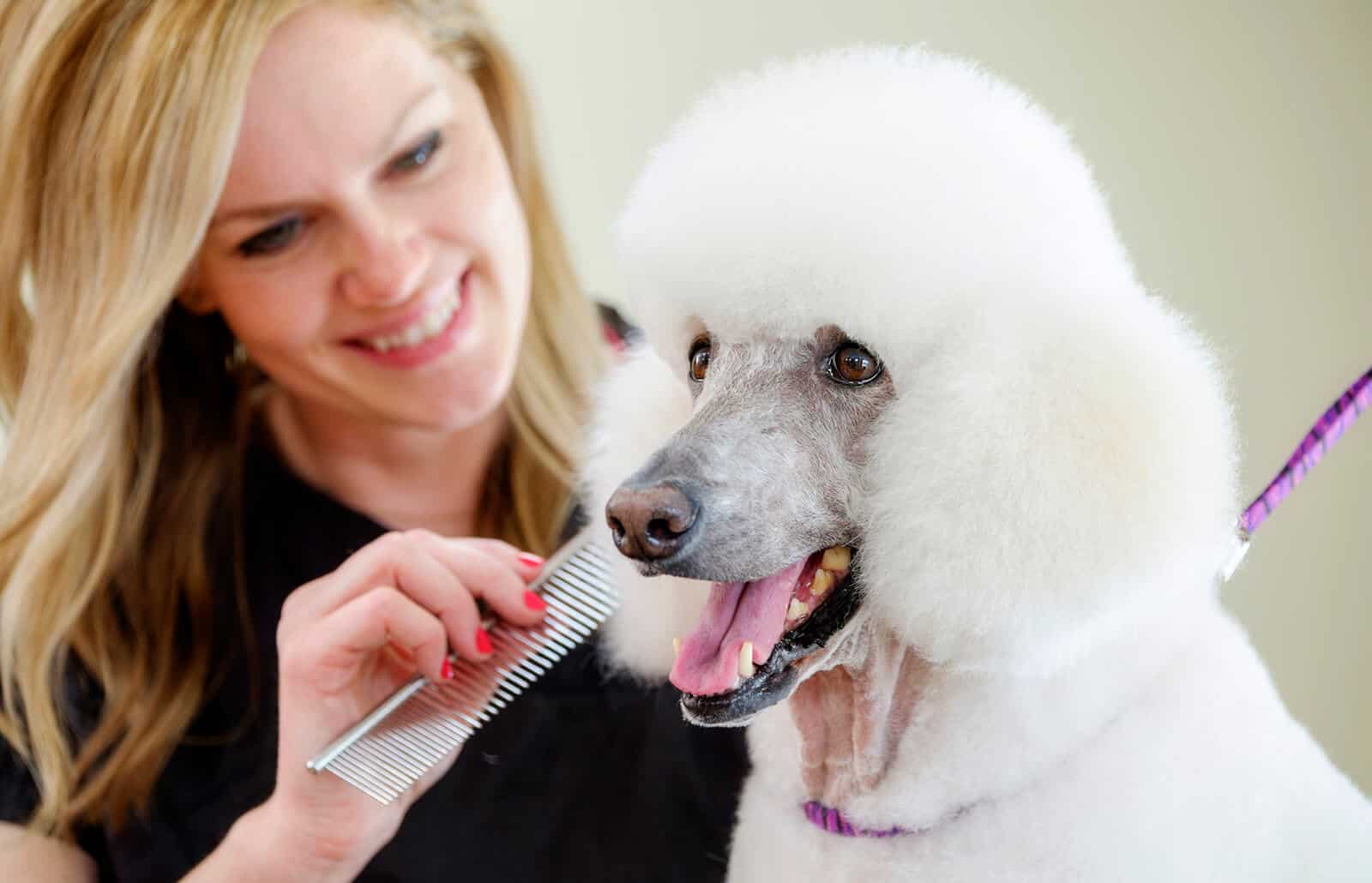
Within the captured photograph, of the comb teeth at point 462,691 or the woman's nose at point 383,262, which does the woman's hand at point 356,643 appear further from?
the woman's nose at point 383,262

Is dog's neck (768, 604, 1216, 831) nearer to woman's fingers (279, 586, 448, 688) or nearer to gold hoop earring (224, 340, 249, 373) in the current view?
woman's fingers (279, 586, 448, 688)

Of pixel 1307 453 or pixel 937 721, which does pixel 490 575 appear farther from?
pixel 1307 453

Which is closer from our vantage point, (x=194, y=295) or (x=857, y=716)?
(x=857, y=716)

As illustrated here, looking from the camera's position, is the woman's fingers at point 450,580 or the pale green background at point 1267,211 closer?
the woman's fingers at point 450,580

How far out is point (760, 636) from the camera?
1.64ft

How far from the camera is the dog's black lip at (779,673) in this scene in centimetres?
49

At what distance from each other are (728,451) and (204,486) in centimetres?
70

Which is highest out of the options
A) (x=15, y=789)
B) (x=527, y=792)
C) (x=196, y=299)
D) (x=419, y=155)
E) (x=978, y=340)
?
(x=978, y=340)

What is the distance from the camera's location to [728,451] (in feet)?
1.66

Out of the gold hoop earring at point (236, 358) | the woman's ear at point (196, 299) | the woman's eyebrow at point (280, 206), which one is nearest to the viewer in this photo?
the woman's eyebrow at point (280, 206)

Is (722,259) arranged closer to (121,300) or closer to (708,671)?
(708,671)

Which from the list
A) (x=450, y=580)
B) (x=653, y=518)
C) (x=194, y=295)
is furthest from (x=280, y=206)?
(x=653, y=518)

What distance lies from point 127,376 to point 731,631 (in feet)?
2.14

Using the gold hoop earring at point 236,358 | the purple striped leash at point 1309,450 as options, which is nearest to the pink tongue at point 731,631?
the purple striped leash at point 1309,450
